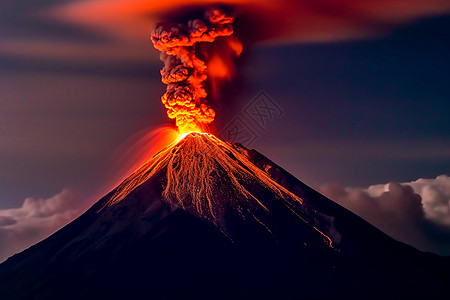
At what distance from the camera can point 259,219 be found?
61812 millimetres

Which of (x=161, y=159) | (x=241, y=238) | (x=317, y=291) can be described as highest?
(x=161, y=159)

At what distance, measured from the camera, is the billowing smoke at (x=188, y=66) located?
60688mm

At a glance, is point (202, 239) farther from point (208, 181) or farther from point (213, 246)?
point (208, 181)

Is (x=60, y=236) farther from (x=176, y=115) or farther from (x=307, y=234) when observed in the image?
(x=307, y=234)

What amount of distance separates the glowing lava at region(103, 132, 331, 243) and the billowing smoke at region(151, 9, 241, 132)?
2.81 m

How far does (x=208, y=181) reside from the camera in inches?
2517

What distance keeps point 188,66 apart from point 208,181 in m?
7.61

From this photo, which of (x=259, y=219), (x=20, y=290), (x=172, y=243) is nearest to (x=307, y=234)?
(x=259, y=219)

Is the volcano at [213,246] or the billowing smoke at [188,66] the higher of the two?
the billowing smoke at [188,66]

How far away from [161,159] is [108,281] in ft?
39.0

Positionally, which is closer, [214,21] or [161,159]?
[214,21]

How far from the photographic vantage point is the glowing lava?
2447 inches

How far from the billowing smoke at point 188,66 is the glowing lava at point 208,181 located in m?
2.81

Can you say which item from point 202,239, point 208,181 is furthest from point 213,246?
point 208,181
